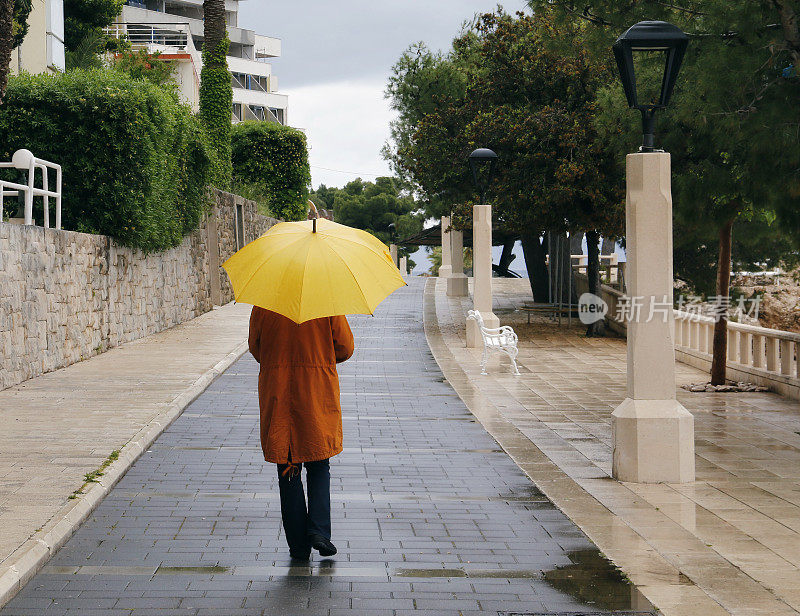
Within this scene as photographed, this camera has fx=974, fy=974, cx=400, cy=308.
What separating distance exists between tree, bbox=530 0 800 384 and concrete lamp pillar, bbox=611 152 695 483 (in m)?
2.49

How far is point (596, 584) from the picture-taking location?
513 centimetres

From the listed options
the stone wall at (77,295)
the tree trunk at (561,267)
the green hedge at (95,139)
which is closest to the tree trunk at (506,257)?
the tree trunk at (561,267)

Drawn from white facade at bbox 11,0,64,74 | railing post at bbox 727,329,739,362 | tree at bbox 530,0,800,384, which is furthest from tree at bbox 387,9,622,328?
white facade at bbox 11,0,64,74

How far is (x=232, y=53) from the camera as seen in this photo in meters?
87.2

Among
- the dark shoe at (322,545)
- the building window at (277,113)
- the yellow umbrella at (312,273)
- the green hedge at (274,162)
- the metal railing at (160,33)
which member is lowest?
the dark shoe at (322,545)

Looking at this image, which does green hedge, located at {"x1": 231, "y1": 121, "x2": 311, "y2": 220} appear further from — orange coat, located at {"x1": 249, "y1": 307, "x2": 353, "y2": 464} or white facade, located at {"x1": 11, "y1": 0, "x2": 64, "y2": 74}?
orange coat, located at {"x1": 249, "y1": 307, "x2": 353, "y2": 464}

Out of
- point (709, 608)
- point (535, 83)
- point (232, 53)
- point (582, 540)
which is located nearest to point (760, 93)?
point (582, 540)

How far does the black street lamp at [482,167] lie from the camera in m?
19.1

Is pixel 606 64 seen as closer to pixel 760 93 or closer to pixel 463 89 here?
pixel 463 89

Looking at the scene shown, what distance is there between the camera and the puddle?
15.8 ft

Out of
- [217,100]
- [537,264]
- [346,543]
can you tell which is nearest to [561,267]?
[537,264]

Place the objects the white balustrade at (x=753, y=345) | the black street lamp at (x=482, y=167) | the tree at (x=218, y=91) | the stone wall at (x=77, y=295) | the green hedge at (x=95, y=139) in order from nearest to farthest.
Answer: the stone wall at (x=77, y=295)
the white balustrade at (x=753, y=345)
the green hedge at (x=95, y=139)
the black street lamp at (x=482, y=167)
the tree at (x=218, y=91)

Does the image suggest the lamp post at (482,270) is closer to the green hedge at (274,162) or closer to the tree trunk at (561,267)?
the tree trunk at (561,267)

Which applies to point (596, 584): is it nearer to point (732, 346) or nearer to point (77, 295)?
point (732, 346)
